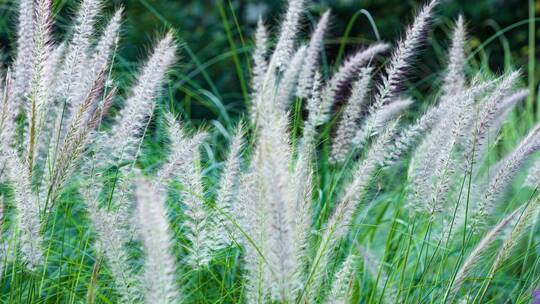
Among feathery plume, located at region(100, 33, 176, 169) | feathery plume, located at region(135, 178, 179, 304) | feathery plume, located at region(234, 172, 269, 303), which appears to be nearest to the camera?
feathery plume, located at region(135, 178, 179, 304)

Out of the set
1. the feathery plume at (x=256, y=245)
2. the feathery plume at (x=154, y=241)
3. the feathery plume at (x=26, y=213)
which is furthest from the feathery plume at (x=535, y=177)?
the feathery plume at (x=26, y=213)

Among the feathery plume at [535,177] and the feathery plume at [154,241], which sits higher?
the feathery plume at [154,241]

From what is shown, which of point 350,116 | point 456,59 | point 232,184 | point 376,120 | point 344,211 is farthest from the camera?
point 456,59

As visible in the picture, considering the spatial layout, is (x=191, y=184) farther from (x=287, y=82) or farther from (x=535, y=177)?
(x=535, y=177)

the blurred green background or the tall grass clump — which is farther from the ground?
the tall grass clump

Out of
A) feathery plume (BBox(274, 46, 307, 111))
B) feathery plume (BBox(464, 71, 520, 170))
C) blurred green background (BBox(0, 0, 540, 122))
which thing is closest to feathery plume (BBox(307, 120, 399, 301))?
feathery plume (BBox(464, 71, 520, 170))

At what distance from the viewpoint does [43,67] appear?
219 cm

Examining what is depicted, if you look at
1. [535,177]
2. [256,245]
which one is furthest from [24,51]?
[535,177]

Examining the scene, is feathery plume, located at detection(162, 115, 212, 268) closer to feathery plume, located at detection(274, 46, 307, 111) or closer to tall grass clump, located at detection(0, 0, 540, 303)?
tall grass clump, located at detection(0, 0, 540, 303)

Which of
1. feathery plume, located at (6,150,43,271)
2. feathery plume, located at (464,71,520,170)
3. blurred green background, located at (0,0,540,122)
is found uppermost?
feathery plume, located at (464,71,520,170)

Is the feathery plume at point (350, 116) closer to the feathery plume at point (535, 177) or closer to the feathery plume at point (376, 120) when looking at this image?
the feathery plume at point (376, 120)

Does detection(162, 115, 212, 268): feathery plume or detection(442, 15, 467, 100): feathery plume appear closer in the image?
detection(162, 115, 212, 268): feathery plume

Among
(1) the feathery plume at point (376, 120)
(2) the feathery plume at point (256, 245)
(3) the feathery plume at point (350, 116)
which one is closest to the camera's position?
(2) the feathery plume at point (256, 245)

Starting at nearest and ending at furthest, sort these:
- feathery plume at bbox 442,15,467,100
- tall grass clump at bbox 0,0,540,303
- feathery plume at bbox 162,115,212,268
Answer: tall grass clump at bbox 0,0,540,303 → feathery plume at bbox 162,115,212,268 → feathery plume at bbox 442,15,467,100
